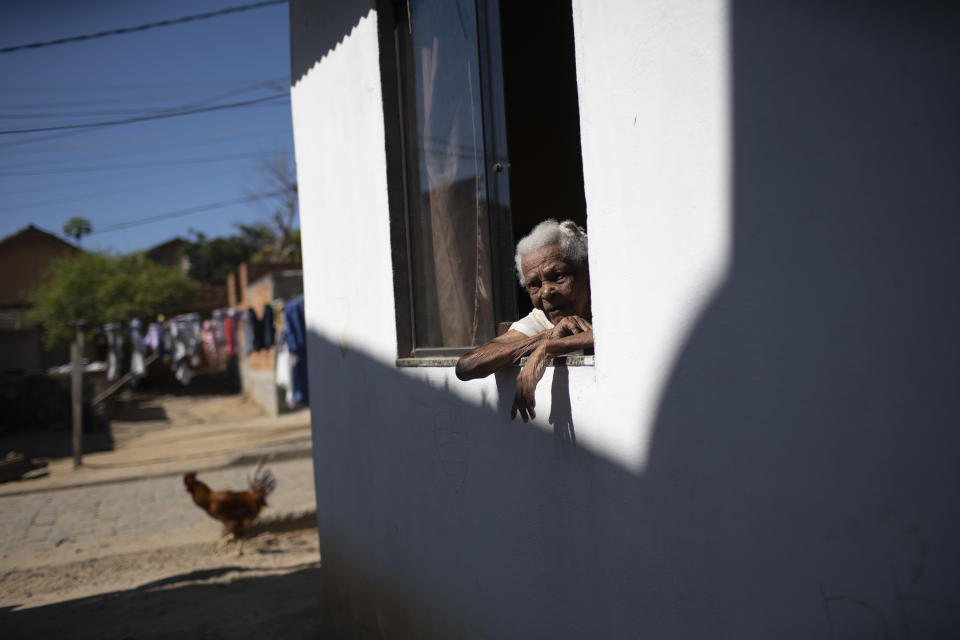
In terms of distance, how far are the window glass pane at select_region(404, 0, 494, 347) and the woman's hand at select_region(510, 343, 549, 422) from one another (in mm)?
771

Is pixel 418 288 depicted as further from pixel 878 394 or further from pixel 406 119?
pixel 878 394

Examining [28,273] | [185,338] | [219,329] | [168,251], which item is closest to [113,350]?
[185,338]

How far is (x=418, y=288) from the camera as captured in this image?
331 cm

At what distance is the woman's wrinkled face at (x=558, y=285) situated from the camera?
2.47 meters

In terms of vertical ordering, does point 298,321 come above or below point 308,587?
above

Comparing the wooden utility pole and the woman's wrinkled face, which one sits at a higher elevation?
the woman's wrinkled face

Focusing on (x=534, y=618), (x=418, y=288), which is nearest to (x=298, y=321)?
(x=418, y=288)

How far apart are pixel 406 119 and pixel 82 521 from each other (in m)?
7.25

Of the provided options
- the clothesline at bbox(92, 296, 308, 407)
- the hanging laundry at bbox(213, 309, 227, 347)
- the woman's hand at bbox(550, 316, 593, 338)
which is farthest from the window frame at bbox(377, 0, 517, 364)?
the hanging laundry at bbox(213, 309, 227, 347)

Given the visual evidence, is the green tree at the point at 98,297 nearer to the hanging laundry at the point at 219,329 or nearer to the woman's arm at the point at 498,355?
the hanging laundry at the point at 219,329

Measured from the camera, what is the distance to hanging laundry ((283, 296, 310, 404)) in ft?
29.8

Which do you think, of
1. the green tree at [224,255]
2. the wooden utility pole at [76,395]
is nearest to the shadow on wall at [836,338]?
the wooden utility pole at [76,395]

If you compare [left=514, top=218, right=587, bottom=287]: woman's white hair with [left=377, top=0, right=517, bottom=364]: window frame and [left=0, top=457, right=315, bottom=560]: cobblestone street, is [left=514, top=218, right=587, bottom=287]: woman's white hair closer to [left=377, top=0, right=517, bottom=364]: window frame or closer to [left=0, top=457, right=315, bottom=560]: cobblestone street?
[left=377, top=0, right=517, bottom=364]: window frame

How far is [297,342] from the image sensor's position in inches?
360
